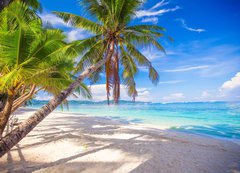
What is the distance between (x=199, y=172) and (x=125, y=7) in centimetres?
635

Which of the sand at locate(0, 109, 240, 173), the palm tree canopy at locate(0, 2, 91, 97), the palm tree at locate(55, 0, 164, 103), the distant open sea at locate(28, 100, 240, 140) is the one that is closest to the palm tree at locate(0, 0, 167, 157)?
the palm tree at locate(55, 0, 164, 103)

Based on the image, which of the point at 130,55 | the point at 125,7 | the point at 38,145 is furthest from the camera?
the point at 130,55

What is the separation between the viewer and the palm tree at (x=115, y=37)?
6.16m

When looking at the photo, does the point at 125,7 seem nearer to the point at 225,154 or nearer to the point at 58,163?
the point at 58,163

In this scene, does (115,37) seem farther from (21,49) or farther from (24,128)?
(24,128)

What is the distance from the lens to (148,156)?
184 inches

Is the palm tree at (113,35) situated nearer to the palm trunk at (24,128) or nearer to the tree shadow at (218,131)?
the palm trunk at (24,128)

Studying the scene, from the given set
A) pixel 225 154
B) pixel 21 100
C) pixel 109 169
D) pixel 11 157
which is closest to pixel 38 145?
pixel 11 157

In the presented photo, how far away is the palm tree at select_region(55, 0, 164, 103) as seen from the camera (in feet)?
20.2

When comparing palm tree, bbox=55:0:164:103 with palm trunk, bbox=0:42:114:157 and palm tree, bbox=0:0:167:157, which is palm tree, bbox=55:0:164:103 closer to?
palm tree, bbox=0:0:167:157

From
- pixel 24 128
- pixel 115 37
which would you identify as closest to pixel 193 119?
pixel 115 37

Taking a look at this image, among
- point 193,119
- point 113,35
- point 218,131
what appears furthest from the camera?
point 193,119

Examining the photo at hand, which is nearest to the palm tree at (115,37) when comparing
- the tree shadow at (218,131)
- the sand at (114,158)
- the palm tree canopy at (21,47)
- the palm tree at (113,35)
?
the palm tree at (113,35)

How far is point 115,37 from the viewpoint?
638 centimetres
